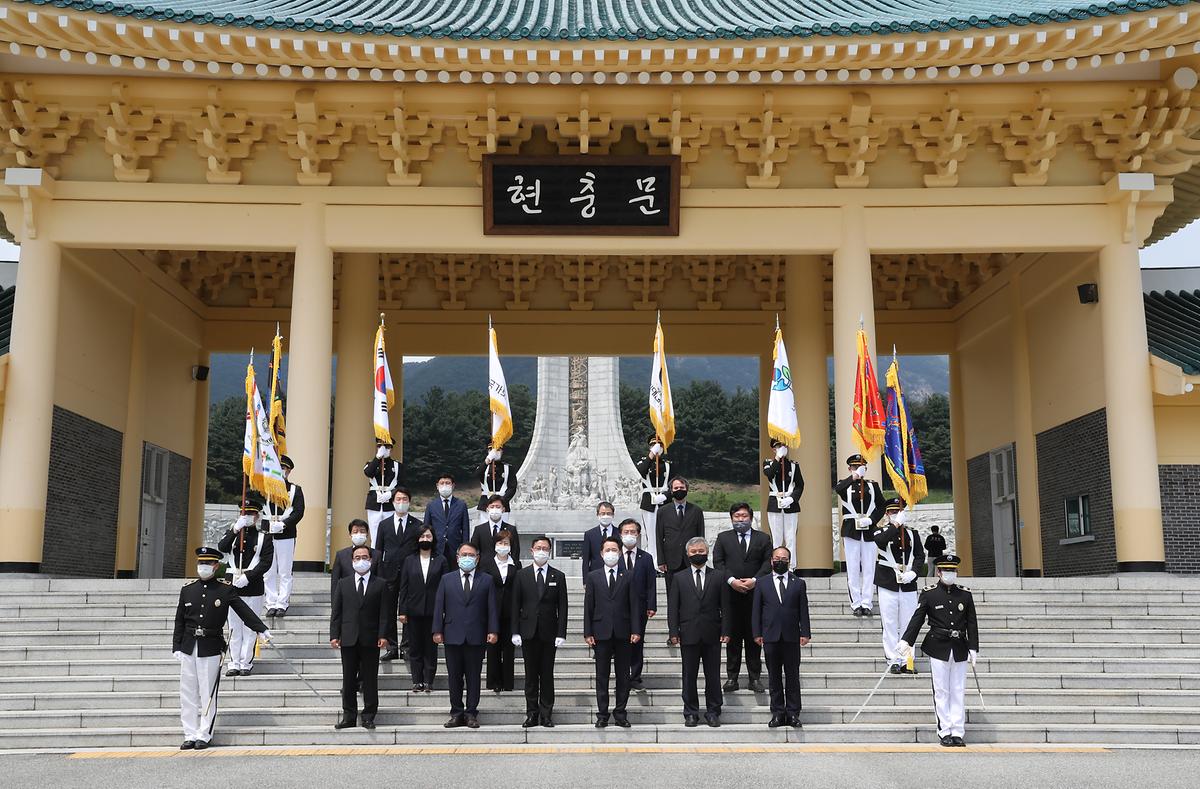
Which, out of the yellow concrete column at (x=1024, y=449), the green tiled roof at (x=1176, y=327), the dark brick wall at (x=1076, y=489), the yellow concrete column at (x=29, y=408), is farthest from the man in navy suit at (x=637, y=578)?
the yellow concrete column at (x=1024, y=449)

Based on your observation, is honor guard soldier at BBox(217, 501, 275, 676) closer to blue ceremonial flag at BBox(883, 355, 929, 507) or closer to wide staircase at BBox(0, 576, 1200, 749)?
wide staircase at BBox(0, 576, 1200, 749)

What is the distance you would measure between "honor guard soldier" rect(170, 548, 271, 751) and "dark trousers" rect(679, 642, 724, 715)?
10.2 ft

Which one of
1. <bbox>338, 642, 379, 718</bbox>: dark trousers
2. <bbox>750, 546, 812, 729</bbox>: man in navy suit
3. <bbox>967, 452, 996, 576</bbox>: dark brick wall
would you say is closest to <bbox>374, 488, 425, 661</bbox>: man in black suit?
<bbox>338, 642, 379, 718</bbox>: dark trousers

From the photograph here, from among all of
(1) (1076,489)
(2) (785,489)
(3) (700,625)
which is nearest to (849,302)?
(2) (785,489)

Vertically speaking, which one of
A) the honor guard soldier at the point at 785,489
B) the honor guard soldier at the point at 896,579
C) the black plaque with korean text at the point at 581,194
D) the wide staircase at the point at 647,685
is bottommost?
the wide staircase at the point at 647,685

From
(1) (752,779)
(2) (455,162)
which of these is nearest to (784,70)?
(2) (455,162)

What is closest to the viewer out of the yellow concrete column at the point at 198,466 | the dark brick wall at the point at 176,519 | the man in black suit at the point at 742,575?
the man in black suit at the point at 742,575

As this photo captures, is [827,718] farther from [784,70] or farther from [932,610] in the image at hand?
[784,70]

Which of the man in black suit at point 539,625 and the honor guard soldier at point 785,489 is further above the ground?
the honor guard soldier at point 785,489

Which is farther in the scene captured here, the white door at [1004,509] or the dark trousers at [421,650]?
the white door at [1004,509]

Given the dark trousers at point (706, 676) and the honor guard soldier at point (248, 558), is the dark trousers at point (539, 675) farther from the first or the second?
the honor guard soldier at point (248, 558)

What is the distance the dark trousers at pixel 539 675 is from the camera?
328 inches

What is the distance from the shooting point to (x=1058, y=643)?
32.4 ft

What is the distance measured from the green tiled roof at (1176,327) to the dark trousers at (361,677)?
954 cm
